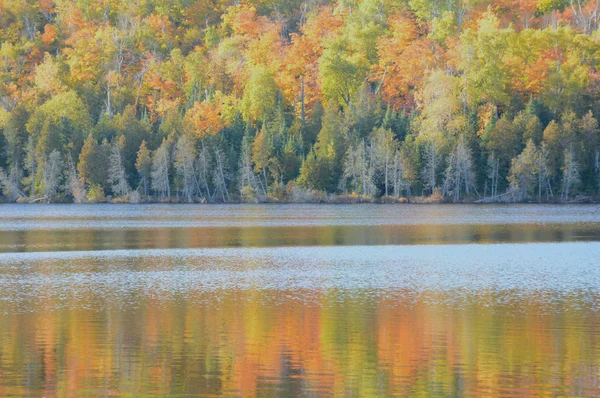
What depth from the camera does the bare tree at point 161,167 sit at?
111 meters

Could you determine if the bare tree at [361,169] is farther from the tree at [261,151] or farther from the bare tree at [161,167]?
the bare tree at [161,167]

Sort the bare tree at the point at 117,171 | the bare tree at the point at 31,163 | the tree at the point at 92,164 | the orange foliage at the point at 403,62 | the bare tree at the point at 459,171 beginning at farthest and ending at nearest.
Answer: the orange foliage at the point at 403,62, the bare tree at the point at 31,163, the tree at the point at 92,164, the bare tree at the point at 117,171, the bare tree at the point at 459,171

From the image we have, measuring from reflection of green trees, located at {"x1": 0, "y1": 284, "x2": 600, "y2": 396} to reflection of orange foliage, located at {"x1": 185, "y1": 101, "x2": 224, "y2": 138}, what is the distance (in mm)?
86078

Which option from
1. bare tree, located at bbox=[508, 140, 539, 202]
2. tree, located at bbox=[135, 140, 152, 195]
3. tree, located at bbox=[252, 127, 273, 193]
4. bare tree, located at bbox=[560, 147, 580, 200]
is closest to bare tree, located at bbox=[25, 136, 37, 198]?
tree, located at bbox=[135, 140, 152, 195]

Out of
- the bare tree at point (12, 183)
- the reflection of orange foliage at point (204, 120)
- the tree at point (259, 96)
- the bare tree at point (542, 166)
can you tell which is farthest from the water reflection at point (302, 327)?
the tree at point (259, 96)

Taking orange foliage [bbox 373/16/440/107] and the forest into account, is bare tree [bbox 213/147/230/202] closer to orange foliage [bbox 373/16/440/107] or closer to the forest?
the forest

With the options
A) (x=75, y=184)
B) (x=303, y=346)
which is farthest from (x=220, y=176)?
(x=303, y=346)

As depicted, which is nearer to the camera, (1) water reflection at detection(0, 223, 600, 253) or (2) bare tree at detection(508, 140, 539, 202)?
(1) water reflection at detection(0, 223, 600, 253)

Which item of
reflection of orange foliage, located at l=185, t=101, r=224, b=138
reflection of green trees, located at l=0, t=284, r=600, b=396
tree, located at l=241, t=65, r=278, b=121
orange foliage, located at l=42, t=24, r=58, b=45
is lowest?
reflection of green trees, located at l=0, t=284, r=600, b=396

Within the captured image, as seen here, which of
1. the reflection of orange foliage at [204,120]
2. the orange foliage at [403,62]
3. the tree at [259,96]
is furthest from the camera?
the tree at [259,96]

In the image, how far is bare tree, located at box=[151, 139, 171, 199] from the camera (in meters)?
111

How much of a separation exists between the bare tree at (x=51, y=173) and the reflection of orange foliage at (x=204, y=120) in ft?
54.5

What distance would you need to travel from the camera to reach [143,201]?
114 meters

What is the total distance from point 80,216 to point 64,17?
72.7 m
